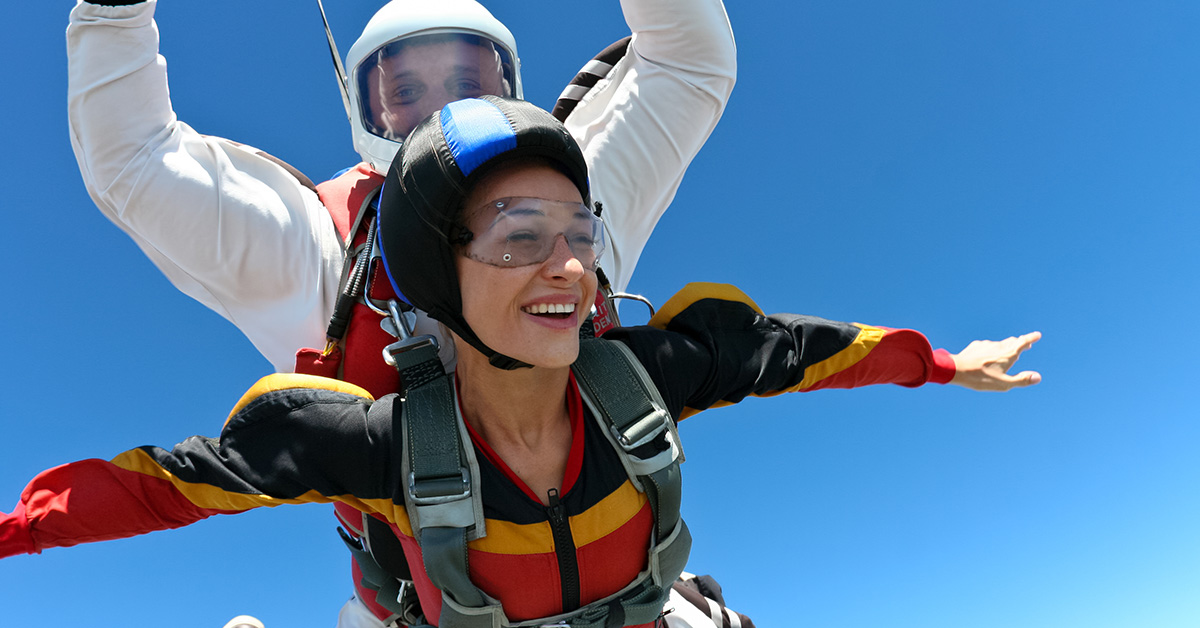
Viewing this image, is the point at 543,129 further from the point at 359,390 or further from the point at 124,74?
the point at 124,74

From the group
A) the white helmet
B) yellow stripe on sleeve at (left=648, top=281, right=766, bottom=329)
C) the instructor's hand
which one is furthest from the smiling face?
the instructor's hand

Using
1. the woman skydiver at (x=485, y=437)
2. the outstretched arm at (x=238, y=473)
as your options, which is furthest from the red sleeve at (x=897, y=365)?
the outstretched arm at (x=238, y=473)

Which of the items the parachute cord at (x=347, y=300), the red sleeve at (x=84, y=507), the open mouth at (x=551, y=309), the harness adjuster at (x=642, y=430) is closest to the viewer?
the red sleeve at (x=84, y=507)

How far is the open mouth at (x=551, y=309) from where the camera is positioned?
2143mm

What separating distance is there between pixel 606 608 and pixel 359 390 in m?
0.89

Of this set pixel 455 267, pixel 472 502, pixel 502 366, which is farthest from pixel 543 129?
pixel 472 502

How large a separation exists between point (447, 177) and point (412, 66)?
104 cm

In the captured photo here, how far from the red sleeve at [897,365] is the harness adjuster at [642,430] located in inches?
23.9

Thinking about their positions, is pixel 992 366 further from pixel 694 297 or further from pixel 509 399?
pixel 509 399

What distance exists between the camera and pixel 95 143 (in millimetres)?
2484

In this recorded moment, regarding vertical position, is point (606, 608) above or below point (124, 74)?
below

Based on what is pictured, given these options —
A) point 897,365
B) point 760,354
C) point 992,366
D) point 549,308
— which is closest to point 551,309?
point 549,308

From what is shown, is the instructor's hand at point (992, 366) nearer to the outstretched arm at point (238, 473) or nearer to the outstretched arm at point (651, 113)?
the outstretched arm at point (651, 113)

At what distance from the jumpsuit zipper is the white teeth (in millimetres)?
469
